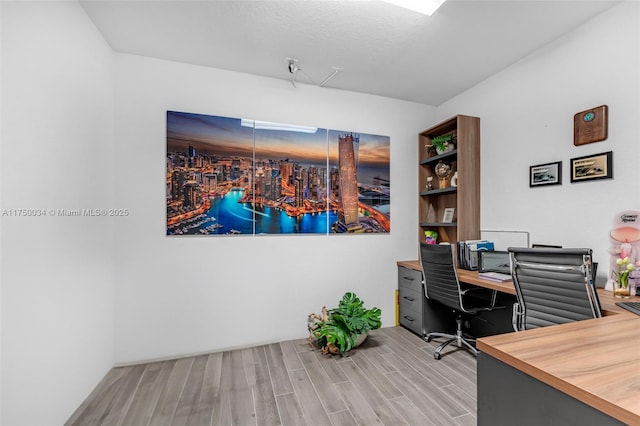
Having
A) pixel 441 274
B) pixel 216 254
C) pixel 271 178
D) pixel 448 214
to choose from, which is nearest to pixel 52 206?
pixel 216 254

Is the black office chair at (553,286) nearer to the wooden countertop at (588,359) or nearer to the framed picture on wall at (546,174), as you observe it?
the wooden countertop at (588,359)

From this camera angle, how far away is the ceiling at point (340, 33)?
1897 mm

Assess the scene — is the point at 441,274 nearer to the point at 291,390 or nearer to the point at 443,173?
the point at 443,173

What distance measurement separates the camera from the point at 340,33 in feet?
7.07

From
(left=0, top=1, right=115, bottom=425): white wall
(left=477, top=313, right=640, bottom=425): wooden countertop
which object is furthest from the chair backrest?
(left=0, top=1, right=115, bottom=425): white wall

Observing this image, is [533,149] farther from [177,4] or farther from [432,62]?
[177,4]

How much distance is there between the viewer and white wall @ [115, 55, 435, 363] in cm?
240

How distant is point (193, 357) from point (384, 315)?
80.8 inches

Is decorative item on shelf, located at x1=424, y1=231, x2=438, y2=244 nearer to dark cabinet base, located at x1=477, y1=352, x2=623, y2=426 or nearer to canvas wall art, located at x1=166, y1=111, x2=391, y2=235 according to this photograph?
canvas wall art, located at x1=166, y1=111, x2=391, y2=235

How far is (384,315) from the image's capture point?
3.23 meters

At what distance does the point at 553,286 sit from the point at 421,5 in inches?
76.5

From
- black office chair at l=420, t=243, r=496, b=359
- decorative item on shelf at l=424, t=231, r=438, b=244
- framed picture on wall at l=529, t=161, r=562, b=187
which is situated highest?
framed picture on wall at l=529, t=161, r=562, b=187

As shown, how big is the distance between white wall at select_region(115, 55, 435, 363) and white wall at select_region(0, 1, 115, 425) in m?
0.21

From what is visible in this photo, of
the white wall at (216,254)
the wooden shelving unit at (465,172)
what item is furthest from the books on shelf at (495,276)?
the white wall at (216,254)
